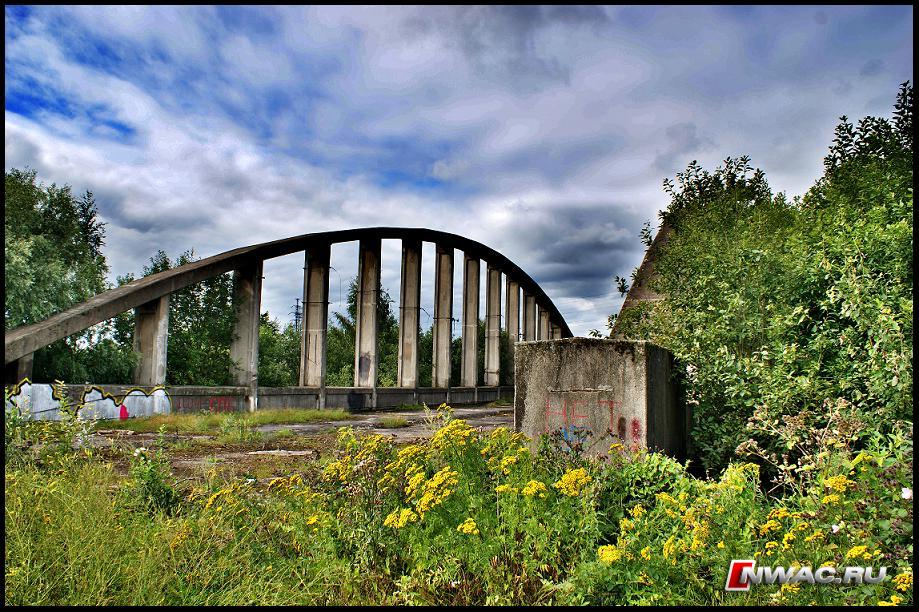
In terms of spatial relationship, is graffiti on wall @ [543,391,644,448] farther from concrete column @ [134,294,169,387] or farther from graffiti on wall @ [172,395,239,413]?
concrete column @ [134,294,169,387]

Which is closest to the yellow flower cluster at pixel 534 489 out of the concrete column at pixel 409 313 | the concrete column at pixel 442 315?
the concrete column at pixel 409 313

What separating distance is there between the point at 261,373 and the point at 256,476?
88.6 ft

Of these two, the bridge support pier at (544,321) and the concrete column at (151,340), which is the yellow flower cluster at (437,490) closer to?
the concrete column at (151,340)

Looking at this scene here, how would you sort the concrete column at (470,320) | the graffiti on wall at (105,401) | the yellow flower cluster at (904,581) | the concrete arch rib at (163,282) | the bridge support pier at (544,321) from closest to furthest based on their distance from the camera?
1. the yellow flower cluster at (904,581)
2. the graffiti on wall at (105,401)
3. the concrete arch rib at (163,282)
4. the concrete column at (470,320)
5. the bridge support pier at (544,321)

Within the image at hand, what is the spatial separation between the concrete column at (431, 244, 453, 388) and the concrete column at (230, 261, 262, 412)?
12721 millimetres

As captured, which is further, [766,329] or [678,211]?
[678,211]

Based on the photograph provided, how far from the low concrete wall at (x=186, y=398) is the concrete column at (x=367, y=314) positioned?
1.05 meters

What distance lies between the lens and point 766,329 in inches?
308

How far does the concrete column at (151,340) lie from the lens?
64.0 feet

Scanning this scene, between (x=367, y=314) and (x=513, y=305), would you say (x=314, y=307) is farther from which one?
(x=513, y=305)

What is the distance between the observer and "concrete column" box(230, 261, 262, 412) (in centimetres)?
2356

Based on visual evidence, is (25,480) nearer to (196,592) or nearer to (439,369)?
(196,592)

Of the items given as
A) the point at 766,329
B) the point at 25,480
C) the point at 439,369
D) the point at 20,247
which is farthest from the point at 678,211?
the point at 439,369

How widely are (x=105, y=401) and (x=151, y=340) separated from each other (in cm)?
306
